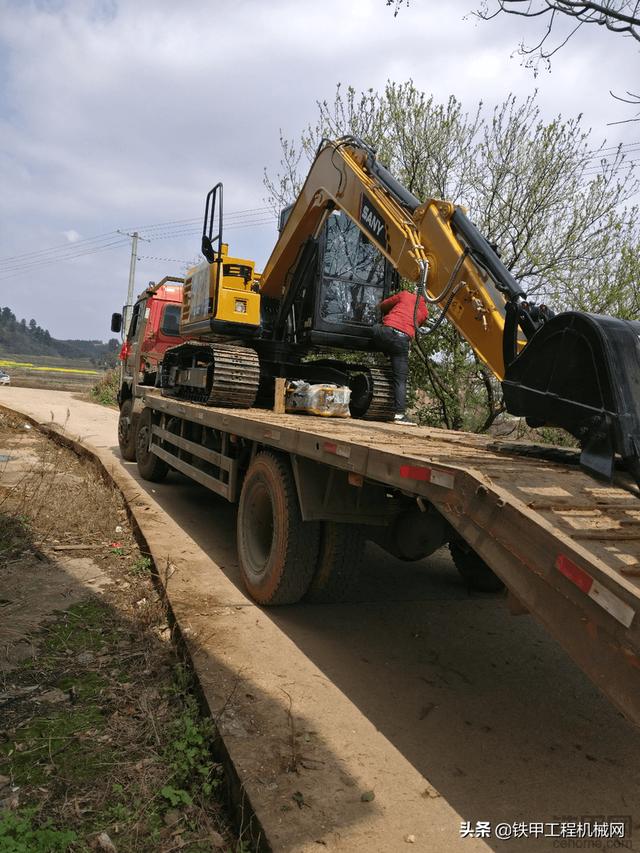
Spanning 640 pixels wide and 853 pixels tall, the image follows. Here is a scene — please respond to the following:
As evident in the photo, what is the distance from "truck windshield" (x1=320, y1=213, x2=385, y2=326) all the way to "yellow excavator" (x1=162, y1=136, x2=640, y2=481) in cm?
1

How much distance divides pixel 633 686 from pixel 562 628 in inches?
10.4

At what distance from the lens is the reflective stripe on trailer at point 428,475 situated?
99.4 inches

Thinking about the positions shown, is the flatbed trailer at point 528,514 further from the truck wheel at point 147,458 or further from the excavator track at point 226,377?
the truck wheel at point 147,458

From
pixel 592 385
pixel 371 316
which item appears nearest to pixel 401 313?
pixel 371 316

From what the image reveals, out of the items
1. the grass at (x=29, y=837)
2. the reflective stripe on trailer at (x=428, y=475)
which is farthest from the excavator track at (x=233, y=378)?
the grass at (x=29, y=837)

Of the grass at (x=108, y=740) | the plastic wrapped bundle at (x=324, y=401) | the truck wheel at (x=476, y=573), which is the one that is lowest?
the grass at (x=108, y=740)

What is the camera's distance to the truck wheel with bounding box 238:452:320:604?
4.09m

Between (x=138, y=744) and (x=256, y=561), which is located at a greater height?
(x=256, y=561)

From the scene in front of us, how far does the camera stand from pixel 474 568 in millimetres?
4996

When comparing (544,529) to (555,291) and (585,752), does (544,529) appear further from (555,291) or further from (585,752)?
(555,291)

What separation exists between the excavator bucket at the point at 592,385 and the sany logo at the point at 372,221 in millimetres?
2395

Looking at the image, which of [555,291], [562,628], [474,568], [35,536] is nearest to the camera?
[562,628]

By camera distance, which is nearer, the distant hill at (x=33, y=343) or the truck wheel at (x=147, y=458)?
the truck wheel at (x=147, y=458)

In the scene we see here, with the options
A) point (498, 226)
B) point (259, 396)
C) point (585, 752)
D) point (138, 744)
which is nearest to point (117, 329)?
point (259, 396)
